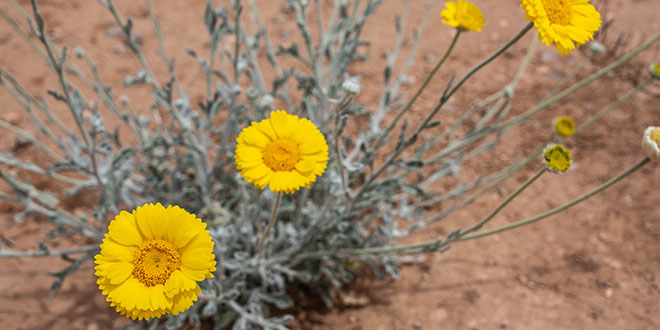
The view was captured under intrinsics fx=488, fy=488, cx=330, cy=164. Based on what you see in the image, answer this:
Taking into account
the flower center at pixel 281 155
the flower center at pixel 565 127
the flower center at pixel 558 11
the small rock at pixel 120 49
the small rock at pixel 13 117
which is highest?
the small rock at pixel 120 49

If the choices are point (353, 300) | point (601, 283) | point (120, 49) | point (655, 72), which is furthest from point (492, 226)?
point (120, 49)

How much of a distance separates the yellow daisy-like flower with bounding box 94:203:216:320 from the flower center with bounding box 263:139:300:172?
1.09 feet

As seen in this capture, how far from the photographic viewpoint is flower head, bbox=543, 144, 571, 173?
1743mm

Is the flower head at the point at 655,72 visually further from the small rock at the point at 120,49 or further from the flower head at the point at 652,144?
the small rock at the point at 120,49

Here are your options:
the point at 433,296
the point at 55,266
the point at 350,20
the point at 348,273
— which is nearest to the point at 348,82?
the point at 350,20

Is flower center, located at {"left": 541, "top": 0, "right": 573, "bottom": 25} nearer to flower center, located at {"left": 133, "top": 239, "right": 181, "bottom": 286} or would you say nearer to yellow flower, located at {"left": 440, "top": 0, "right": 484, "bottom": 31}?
yellow flower, located at {"left": 440, "top": 0, "right": 484, "bottom": 31}

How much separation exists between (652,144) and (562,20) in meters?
0.58

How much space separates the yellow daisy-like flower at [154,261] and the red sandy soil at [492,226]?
132 centimetres

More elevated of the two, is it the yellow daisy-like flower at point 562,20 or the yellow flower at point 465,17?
the yellow flower at point 465,17

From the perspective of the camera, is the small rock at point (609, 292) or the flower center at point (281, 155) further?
the small rock at point (609, 292)

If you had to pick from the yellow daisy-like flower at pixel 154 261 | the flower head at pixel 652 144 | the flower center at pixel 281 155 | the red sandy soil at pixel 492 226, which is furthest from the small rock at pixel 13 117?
the flower head at pixel 652 144

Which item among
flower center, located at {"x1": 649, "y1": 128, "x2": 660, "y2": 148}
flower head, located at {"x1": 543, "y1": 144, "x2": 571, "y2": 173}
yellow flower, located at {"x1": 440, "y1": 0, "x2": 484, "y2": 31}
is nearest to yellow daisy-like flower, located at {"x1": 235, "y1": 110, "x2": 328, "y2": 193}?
yellow flower, located at {"x1": 440, "y1": 0, "x2": 484, "y2": 31}

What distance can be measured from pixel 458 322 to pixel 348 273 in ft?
2.19

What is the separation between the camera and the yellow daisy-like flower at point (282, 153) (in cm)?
166
